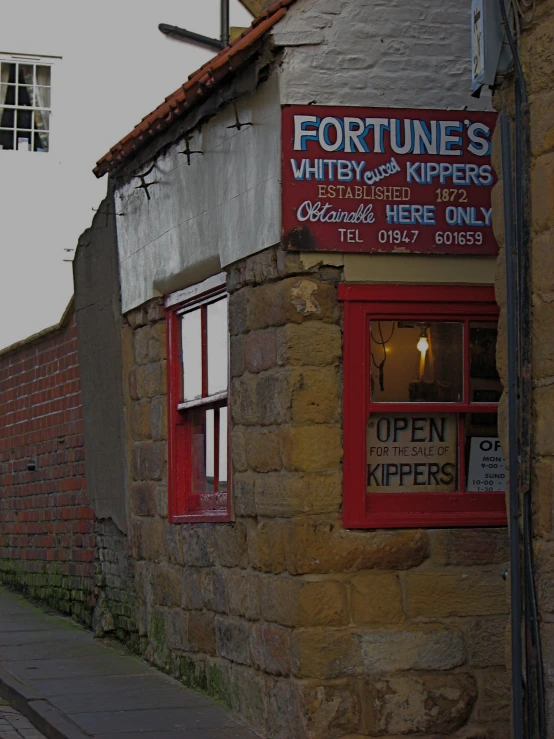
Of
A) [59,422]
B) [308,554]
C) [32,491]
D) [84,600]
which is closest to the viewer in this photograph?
[308,554]

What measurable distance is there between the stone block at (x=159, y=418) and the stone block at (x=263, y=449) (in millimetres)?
1814

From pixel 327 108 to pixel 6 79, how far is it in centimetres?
1434

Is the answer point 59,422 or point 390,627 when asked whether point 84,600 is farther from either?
point 390,627

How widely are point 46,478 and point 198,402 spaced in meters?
5.26

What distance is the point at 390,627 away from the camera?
7.32 m

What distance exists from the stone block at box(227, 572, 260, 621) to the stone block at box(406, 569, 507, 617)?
926mm

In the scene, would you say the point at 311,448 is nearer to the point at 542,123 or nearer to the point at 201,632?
the point at 201,632

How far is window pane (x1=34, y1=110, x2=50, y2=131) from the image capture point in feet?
68.4

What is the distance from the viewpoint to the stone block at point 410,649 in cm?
726

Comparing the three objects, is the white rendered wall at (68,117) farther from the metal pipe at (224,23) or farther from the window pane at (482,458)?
the window pane at (482,458)

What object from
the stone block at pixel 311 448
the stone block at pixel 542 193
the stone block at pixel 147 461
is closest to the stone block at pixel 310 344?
the stone block at pixel 311 448

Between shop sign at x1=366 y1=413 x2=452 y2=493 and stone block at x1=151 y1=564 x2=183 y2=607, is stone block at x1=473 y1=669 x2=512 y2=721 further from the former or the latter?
stone block at x1=151 y1=564 x2=183 y2=607

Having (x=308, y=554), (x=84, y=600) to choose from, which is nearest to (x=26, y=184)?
(x=84, y=600)

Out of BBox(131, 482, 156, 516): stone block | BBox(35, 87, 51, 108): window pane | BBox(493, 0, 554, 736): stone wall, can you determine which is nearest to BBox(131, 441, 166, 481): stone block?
BBox(131, 482, 156, 516): stone block
